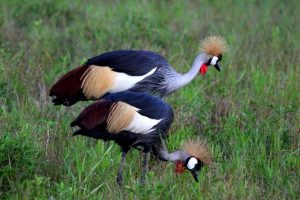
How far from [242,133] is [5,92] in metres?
1.96

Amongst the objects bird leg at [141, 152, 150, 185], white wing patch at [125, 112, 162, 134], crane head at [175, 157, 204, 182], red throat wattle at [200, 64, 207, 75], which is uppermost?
red throat wattle at [200, 64, 207, 75]

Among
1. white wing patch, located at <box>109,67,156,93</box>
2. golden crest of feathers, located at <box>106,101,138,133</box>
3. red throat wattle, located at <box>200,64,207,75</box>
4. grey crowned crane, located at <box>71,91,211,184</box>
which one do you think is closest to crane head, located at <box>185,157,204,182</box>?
grey crowned crane, located at <box>71,91,211,184</box>

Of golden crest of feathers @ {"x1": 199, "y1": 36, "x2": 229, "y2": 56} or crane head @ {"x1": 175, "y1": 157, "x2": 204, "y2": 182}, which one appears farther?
golden crest of feathers @ {"x1": 199, "y1": 36, "x2": 229, "y2": 56}

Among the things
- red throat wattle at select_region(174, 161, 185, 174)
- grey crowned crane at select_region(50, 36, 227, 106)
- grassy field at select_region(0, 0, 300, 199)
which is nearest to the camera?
grassy field at select_region(0, 0, 300, 199)

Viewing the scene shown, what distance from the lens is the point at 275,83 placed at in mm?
6738

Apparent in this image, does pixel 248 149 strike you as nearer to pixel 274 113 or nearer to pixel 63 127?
pixel 274 113

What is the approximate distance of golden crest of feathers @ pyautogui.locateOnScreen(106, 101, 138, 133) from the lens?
4.88 m

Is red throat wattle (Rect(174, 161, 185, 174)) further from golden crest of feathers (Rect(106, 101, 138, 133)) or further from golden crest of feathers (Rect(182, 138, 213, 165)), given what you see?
golden crest of feathers (Rect(106, 101, 138, 133))

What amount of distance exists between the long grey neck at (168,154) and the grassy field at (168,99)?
Answer: 0.12 meters

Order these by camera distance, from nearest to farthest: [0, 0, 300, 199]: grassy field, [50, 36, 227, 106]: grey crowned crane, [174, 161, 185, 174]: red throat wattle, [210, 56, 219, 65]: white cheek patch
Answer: [0, 0, 300, 199]: grassy field, [174, 161, 185, 174]: red throat wattle, [50, 36, 227, 106]: grey crowned crane, [210, 56, 219, 65]: white cheek patch

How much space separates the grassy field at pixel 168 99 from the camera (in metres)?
4.77

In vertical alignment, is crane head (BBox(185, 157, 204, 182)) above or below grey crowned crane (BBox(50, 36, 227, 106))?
below

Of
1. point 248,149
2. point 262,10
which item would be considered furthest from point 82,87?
point 262,10

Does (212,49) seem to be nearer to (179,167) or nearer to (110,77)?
(110,77)
